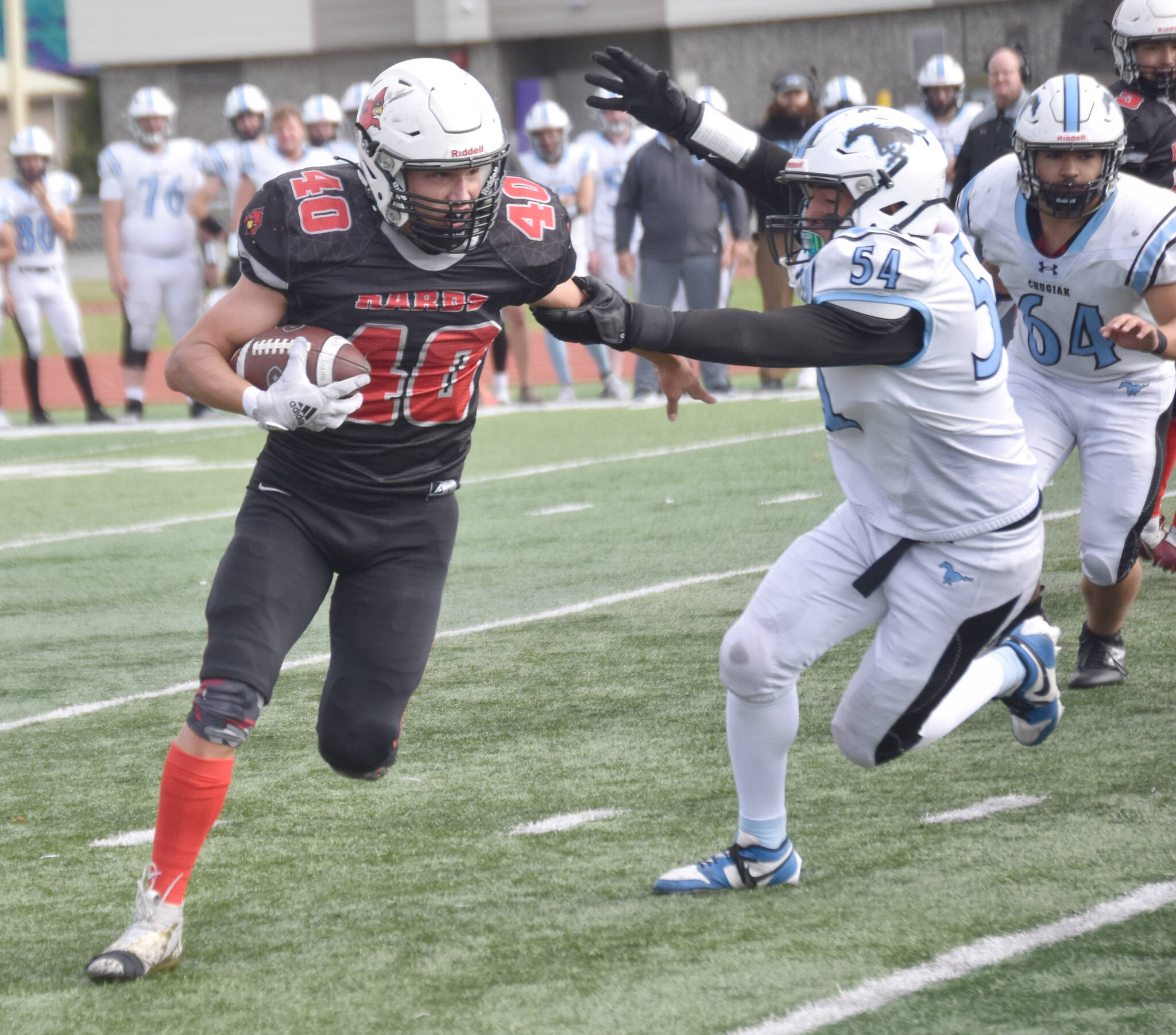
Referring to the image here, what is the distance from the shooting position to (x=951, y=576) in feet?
11.9

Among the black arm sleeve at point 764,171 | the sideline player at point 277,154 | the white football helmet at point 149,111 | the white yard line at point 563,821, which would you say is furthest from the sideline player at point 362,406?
the white football helmet at point 149,111

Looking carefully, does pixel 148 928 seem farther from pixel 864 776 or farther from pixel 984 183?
pixel 984 183

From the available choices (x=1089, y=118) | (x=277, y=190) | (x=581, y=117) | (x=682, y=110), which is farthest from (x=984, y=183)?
(x=581, y=117)

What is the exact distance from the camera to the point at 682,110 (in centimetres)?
459

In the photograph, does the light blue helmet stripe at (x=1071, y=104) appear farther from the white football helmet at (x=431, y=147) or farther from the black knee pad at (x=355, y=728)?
the black knee pad at (x=355, y=728)

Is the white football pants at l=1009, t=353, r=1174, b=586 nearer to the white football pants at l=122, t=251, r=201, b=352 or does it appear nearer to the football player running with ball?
the football player running with ball

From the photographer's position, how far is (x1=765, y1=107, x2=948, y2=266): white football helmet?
3.48 metres

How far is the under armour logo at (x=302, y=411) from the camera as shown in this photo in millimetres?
3336

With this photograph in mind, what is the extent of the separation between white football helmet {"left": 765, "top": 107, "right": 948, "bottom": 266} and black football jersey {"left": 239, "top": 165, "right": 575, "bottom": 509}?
1.94 ft

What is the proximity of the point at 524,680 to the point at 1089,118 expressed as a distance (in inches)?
90.3

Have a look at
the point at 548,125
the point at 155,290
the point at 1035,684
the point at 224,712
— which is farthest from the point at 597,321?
the point at 548,125

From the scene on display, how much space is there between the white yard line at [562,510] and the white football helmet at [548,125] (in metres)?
4.63

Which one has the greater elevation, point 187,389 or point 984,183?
point 984,183

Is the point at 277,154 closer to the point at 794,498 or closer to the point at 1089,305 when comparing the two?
the point at 794,498
